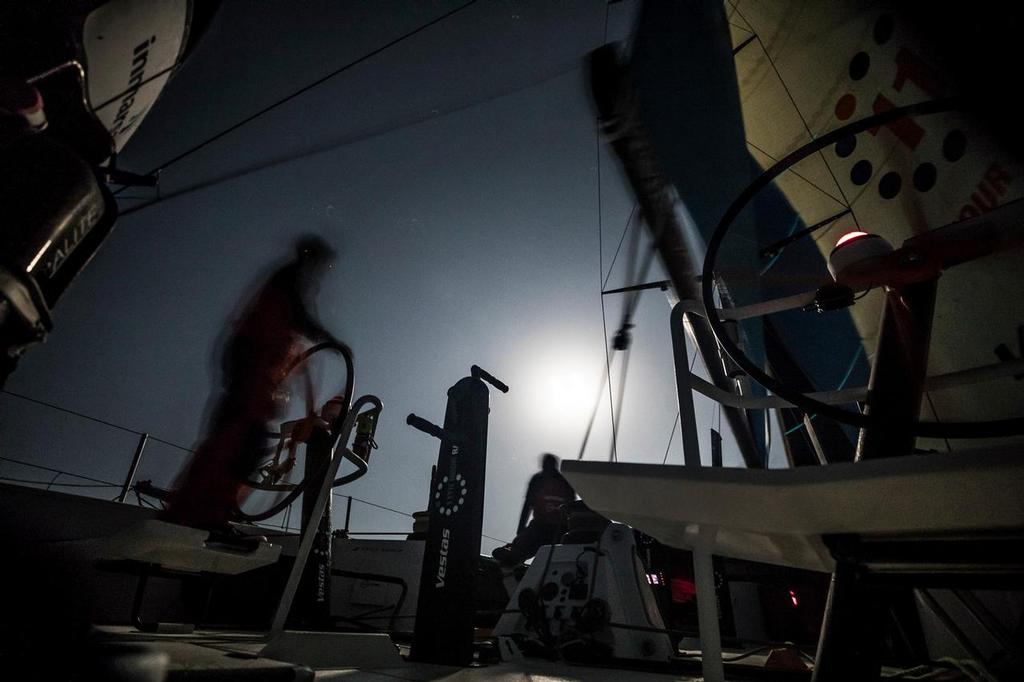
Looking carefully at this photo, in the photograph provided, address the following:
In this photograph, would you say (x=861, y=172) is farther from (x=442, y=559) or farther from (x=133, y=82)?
(x=133, y=82)

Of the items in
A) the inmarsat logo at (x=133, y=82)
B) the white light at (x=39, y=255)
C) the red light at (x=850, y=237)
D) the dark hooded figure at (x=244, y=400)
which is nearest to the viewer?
the red light at (x=850, y=237)

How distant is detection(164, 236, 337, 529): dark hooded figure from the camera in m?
3.42

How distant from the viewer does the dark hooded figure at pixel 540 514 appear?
4199 millimetres

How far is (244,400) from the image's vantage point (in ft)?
12.4

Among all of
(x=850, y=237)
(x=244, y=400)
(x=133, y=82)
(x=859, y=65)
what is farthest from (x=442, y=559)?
(x=859, y=65)

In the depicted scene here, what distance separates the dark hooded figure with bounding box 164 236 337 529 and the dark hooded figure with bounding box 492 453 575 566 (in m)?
2.41

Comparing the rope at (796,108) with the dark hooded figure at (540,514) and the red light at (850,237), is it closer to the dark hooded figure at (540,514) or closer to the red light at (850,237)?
the red light at (850,237)

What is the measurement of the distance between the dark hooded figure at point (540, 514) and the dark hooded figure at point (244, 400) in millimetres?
2415

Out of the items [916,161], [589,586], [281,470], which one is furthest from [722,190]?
[281,470]

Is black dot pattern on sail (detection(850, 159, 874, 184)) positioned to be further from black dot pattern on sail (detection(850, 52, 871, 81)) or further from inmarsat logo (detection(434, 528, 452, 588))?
inmarsat logo (detection(434, 528, 452, 588))

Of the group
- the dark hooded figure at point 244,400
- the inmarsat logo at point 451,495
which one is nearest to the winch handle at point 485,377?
the inmarsat logo at point 451,495

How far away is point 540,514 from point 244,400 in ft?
10.8

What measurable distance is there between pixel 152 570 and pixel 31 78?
7.80 feet

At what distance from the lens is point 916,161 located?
4.85 feet
